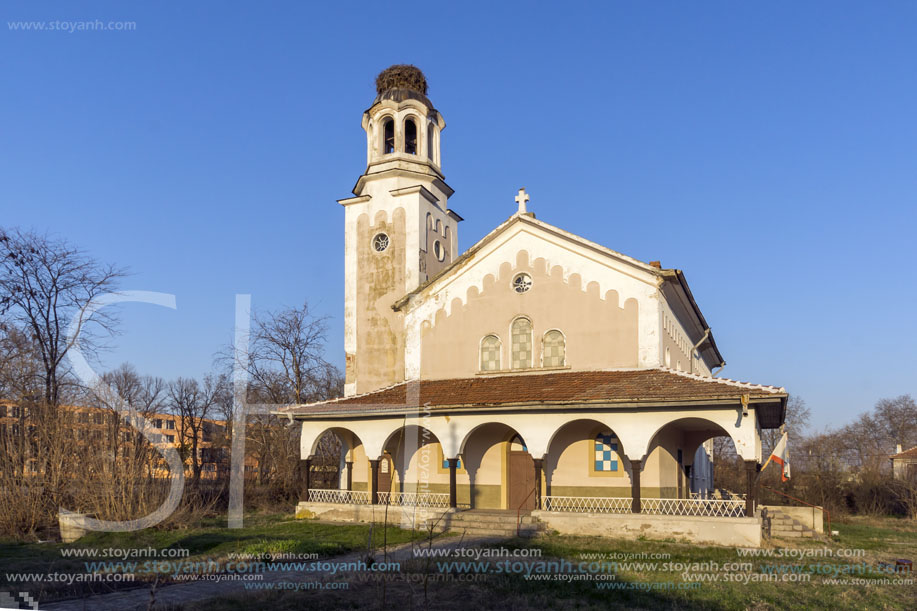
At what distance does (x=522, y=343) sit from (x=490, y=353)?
120 centimetres

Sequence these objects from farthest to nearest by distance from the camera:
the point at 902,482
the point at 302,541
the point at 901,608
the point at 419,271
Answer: the point at 902,482 → the point at 419,271 → the point at 302,541 → the point at 901,608

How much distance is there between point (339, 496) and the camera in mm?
24875

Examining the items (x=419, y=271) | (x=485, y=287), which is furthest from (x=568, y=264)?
(x=419, y=271)

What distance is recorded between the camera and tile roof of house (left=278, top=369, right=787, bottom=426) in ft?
62.6

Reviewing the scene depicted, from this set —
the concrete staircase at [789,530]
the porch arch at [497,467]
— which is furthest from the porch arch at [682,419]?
the porch arch at [497,467]

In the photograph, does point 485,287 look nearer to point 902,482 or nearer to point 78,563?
point 78,563

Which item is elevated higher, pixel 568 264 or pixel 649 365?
pixel 568 264

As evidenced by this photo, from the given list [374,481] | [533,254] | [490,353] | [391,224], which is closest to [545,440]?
[490,353]

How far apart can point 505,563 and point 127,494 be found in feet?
32.0

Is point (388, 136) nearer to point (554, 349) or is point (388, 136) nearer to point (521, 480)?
point (554, 349)

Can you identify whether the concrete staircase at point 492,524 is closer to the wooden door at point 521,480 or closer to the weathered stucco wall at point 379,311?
the wooden door at point 521,480

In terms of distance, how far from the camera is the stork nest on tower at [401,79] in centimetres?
3075

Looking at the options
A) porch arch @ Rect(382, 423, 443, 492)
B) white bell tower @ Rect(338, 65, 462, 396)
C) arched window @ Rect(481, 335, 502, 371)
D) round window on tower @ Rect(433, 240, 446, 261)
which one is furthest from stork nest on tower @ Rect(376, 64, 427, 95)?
porch arch @ Rect(382, 423, 443, 492)

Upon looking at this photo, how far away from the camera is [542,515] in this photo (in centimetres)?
2025
